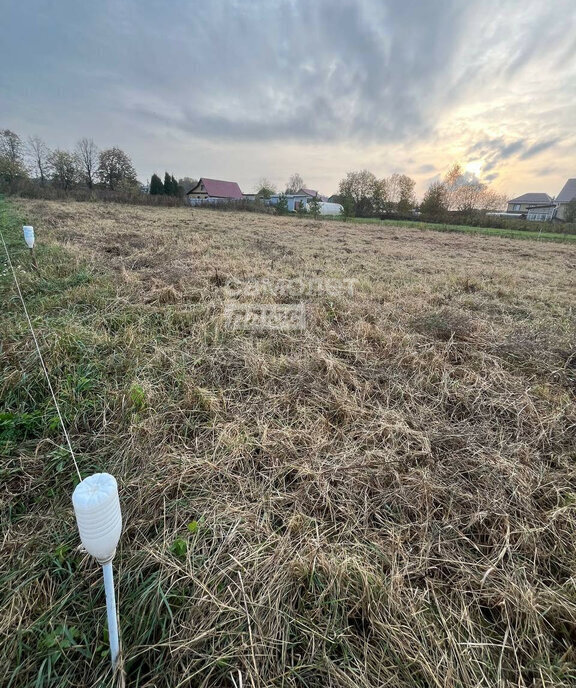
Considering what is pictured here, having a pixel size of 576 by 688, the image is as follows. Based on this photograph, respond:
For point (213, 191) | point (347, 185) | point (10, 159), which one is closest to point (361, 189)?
point (347, 185)

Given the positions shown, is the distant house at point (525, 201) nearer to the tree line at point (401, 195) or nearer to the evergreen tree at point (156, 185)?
the tree line at point (401, 195)

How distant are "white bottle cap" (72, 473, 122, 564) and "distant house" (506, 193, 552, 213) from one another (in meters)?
76.1

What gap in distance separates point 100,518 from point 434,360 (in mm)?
2614

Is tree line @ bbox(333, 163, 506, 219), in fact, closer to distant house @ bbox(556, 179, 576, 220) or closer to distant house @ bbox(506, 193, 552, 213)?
distant house @ bbox(556, 179, 576, 220)

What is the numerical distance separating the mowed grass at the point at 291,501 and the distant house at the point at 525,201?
2917 inches

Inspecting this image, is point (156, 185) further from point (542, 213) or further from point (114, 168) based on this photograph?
point (542, 213)

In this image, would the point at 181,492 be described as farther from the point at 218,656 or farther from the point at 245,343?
the point at 245,343

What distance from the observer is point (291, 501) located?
1.44 m

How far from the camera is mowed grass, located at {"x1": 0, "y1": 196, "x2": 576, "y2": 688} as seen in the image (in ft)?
3.15

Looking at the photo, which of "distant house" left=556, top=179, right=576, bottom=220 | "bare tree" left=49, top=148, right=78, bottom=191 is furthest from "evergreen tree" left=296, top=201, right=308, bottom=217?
"distant house" left=556, top=179, right=576, bottom=220

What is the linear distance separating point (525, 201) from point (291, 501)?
7983 centimetres

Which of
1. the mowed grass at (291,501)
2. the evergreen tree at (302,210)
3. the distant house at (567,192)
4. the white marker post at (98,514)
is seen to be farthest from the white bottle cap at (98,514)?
the distant house at (567,192)

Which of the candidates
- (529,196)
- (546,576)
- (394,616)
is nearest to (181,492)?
(394,616)

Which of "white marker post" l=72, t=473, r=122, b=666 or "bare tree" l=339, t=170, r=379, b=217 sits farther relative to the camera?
"bare tree" l=339, t=170, r=379, b=217
